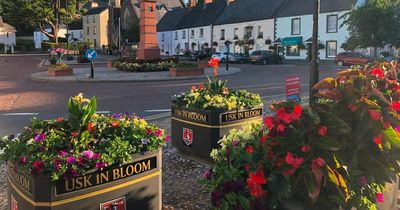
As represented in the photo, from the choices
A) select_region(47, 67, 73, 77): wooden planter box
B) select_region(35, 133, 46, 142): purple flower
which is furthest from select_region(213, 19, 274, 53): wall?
select_region(35, 133, 46, 142): purple flower

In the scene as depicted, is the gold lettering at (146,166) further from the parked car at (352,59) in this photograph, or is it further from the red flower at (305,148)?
the parked car at (352,59)

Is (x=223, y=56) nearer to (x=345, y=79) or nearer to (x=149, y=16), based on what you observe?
(x=149, y=16)

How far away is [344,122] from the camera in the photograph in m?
2.67

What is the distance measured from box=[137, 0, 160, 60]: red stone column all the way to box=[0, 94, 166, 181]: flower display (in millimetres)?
24450

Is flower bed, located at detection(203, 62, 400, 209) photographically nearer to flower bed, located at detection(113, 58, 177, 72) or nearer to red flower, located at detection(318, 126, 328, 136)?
red flower, located at detection(318, 126, 328, 136)

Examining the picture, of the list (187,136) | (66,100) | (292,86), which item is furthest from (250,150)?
(66,100)

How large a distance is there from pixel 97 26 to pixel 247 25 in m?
45.0

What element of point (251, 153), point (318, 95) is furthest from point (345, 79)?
point (251, 153)

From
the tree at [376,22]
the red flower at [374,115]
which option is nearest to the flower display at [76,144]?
the red flower at [374,115]

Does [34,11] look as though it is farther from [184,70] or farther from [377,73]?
[377,73]

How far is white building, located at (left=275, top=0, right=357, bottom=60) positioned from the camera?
43.6 m

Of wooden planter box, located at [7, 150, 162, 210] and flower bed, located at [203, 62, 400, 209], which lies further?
wooden planter box, located at [7, 150, 162, 210]

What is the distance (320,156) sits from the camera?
2559 mm

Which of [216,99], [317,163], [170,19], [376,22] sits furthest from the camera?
[170,19]
